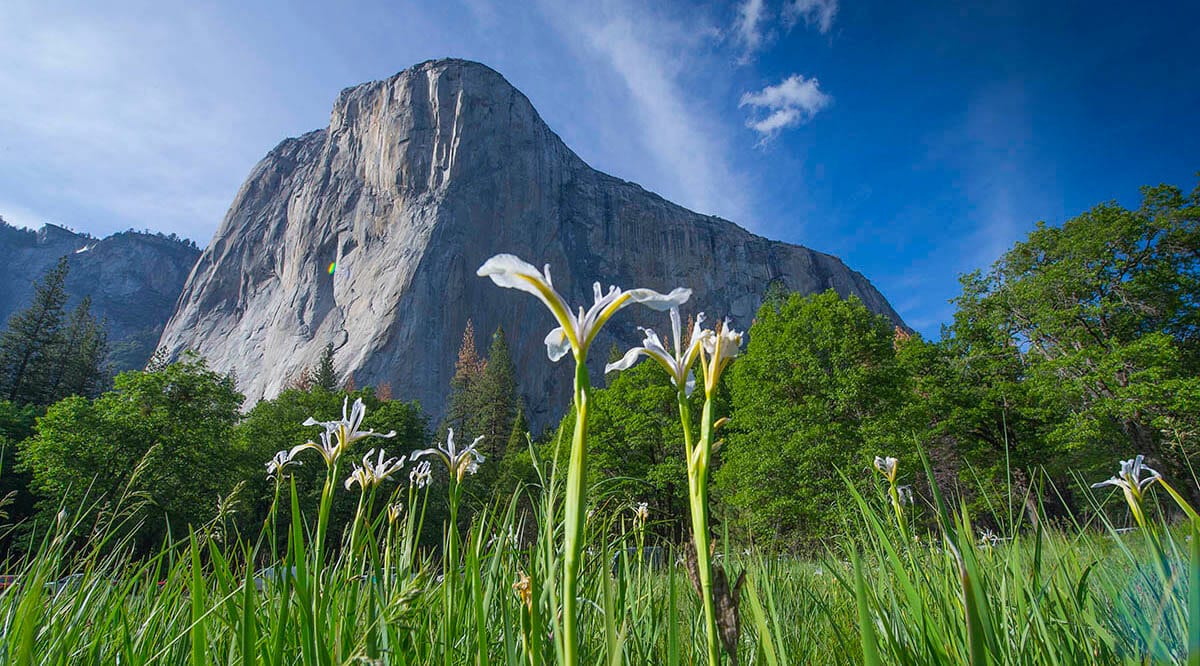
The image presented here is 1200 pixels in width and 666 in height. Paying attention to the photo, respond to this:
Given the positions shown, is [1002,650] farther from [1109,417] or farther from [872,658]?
[1109,417]

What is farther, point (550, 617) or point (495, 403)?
point (495, 403)

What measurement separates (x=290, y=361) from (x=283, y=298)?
498 inches

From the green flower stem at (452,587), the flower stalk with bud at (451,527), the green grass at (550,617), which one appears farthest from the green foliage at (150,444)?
the green flower stem at (452,587)

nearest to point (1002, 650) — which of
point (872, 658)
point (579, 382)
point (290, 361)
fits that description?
point (872, 658)

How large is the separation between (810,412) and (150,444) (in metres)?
23.3

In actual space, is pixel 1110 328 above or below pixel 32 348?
below

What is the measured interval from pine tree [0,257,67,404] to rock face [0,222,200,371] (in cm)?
8024

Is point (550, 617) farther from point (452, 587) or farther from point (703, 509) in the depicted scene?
point (703, 509)

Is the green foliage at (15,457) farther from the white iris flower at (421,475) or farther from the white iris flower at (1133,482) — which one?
the white iris flower at (1133,482)

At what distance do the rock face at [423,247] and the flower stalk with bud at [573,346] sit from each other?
60.5m

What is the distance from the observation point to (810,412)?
1667 cm

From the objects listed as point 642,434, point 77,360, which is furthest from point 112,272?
point 642,434

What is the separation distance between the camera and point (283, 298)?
69.8 meters

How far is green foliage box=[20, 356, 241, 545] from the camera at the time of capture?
60.2ft
